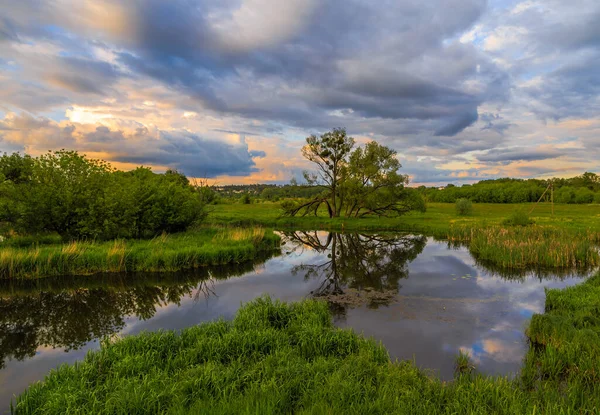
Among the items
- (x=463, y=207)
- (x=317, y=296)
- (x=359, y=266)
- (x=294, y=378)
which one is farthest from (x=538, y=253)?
(x=463, y=207)

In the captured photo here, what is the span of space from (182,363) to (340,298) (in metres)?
8.72

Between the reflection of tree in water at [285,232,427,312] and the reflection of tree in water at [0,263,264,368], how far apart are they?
20.5 ft

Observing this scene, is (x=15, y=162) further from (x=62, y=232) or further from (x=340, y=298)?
(x=340, y=298)

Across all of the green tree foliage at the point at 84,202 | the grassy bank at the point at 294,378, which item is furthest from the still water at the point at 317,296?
the green tree foliage at the point at 84,202

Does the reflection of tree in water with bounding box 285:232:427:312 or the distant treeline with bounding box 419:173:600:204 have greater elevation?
the distant treeline with bounding box 419:173:600:204

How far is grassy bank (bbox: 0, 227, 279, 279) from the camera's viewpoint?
17.3 meters

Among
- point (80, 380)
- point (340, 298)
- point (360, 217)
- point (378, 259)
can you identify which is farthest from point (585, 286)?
point (360, 217)

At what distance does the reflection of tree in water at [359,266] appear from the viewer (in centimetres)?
1546

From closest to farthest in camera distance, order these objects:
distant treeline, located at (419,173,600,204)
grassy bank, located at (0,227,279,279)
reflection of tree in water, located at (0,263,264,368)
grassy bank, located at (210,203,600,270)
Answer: reflection of tree in water, located at (0,263,264,368) < grassy bank, located at (0,227,279,279) < grassy bank, located at (210,203,600,270) < distant treeline, located at (419,173,600,204)

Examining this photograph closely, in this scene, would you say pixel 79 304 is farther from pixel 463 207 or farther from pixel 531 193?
pixel 531 193

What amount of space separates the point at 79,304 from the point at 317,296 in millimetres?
10750

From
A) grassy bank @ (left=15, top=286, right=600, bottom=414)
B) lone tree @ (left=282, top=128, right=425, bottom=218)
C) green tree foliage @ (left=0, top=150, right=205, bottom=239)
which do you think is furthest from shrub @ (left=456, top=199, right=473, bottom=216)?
grassy bank @ (left=15, top=286, right=600, bottom=414)

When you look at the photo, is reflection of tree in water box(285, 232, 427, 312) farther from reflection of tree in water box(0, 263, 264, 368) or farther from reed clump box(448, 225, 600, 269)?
reflection of tree in water box(0, 263, 264, 368)

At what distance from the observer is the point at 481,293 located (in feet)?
51.8
